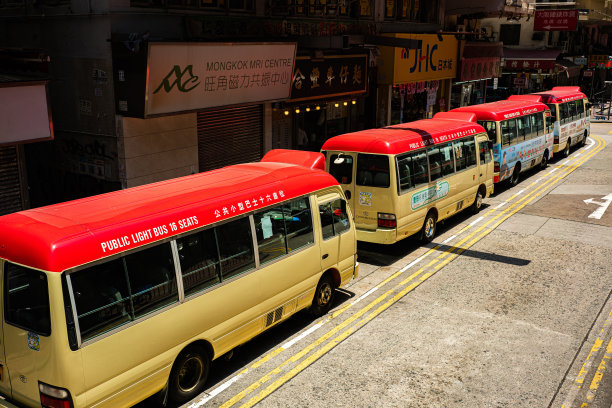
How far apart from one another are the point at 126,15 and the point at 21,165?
4241 millimetres

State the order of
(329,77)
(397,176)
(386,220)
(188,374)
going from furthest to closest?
(329,77), (386,220), (397,176), (188,374)

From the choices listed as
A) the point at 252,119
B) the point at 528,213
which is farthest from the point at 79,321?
the point at 528,213

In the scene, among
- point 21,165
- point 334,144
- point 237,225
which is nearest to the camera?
point 237,225

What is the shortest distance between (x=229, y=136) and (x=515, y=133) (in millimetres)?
9758

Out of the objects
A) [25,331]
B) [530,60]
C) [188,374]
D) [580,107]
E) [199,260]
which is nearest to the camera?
[25,331]

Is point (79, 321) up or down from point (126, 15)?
down

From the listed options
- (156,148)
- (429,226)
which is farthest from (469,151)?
(156,148)

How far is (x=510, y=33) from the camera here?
156ft

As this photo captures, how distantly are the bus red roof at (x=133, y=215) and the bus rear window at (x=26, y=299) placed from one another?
0.14 metres

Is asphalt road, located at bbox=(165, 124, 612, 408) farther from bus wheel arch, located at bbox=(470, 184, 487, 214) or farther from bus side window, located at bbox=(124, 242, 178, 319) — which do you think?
bus wheel arch, located at bbox=(470, 184, 487, 214)

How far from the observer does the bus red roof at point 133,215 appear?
18.8ft

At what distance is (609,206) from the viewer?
56.4 ft

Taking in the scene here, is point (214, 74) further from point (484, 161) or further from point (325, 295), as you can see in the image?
point (484, 161)

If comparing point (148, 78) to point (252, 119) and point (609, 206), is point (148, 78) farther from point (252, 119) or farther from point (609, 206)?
point (609, 206)
